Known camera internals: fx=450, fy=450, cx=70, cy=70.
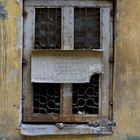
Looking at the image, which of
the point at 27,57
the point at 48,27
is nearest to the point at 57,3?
the point at 48,27

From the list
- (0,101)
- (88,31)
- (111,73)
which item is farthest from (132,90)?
(0,101)

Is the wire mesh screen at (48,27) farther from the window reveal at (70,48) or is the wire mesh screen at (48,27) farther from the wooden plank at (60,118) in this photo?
the wooden plank at (60,118)

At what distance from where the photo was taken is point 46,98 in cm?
490

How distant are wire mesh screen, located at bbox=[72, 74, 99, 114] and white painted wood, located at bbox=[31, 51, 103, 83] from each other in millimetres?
116

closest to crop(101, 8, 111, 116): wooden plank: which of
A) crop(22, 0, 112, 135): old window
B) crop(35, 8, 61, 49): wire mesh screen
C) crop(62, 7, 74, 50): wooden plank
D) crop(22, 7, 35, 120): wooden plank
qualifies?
crop(22, 0, 112, 135): old window

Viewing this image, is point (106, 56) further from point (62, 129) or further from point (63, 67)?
point (62, 129)

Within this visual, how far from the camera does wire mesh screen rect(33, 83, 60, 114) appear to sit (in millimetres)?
4902

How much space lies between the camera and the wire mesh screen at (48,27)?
4891 millimetres

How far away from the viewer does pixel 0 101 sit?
4812mm

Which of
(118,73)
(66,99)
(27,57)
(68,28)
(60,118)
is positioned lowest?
(60,118)

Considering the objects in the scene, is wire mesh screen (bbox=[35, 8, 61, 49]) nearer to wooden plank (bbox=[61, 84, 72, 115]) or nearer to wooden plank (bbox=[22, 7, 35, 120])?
wooden plank (bbox=[22, 7, 35, 120])

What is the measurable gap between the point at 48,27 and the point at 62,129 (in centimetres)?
111

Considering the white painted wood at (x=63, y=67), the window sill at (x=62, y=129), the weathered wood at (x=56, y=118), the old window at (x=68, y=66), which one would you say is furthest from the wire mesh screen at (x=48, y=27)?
the window sill at (x=62, y=129)

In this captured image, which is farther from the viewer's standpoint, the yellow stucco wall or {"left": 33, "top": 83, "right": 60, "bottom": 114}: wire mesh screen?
{"left": 33, "top": 83, "right": 60, "bottom": 114}: wire mesh screen
